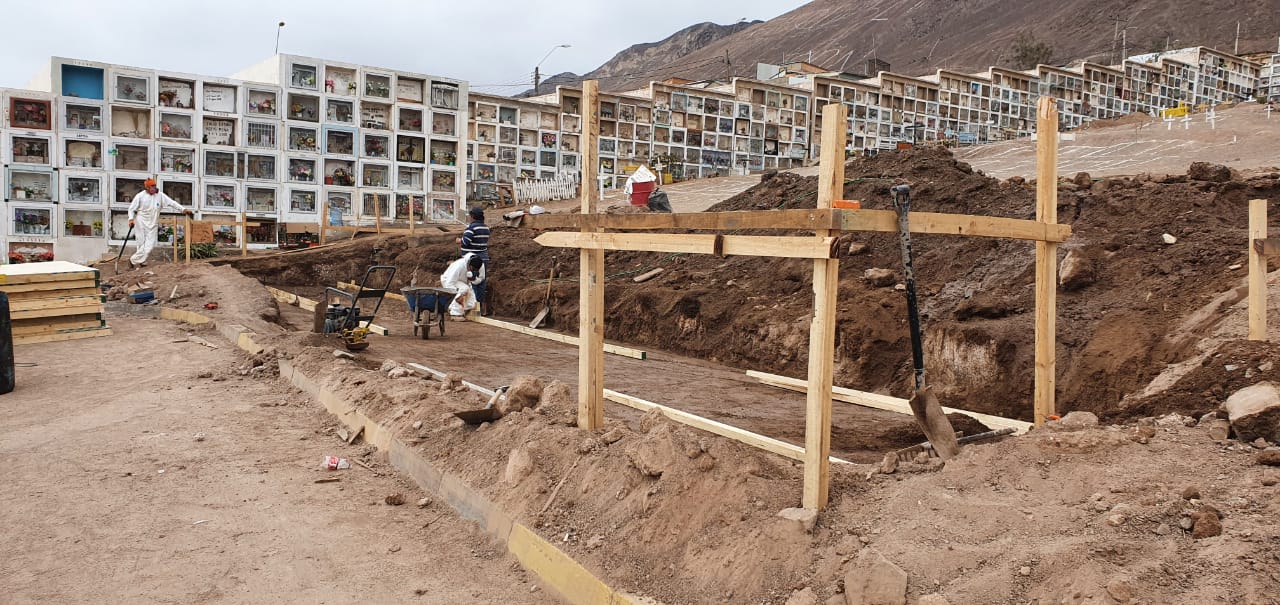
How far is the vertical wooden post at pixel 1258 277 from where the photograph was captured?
5.45 m

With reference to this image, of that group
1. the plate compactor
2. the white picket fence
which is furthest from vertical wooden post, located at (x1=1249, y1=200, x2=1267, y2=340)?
the white picket fence

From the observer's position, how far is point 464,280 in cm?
1360

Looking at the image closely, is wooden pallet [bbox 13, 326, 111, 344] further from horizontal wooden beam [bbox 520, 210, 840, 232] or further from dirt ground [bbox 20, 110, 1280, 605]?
horizontal wooden beam [bbox 520, 210, 840, 232]

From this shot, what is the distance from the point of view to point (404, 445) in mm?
5988

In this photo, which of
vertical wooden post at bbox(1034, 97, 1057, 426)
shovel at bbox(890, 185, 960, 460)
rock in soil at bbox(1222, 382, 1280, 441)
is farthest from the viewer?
vertical wooden post at bbox(1034, 97, 1057, 426)

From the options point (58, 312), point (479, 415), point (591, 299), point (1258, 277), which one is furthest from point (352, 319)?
point (1258, 277)

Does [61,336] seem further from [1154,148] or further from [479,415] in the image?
[1154,148]

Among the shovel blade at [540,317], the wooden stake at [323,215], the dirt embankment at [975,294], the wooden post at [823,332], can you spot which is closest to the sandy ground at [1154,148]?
the dirt embankment at [975,294]

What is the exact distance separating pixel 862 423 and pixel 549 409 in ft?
9.26

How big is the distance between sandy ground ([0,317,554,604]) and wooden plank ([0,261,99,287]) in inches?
136

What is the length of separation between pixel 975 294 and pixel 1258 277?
15.3 feet

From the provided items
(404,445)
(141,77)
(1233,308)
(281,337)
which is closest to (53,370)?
(281,337)

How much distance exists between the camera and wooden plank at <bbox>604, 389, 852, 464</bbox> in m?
5.40

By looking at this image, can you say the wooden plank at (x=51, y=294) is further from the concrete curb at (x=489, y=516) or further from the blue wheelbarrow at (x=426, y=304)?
the concrete curb at (x=489, y=516)
